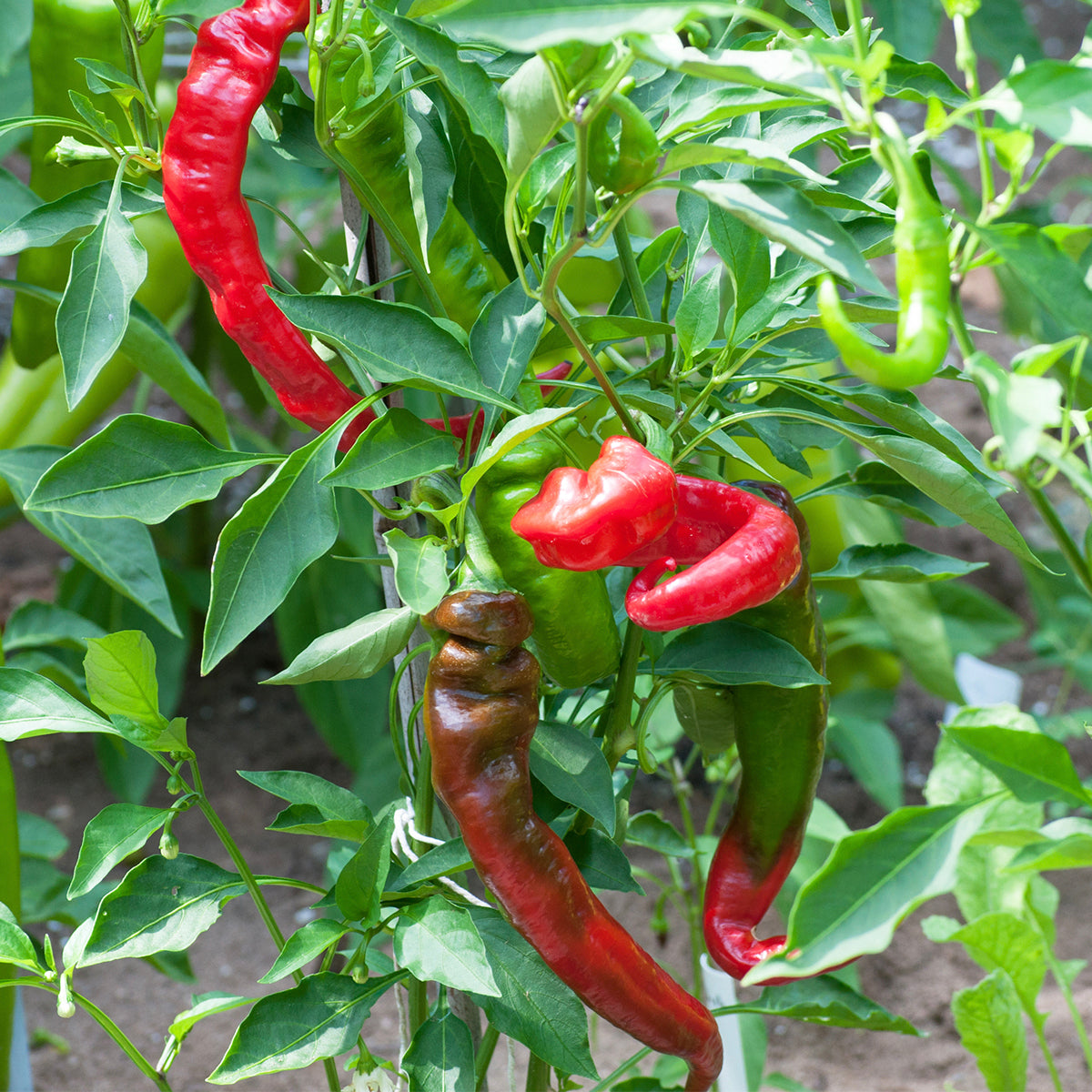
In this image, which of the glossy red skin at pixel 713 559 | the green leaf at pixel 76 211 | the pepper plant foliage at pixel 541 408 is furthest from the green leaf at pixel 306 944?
the green leaf at pixel 76 211

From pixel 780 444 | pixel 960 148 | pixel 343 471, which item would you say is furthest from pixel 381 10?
pixel 960 148

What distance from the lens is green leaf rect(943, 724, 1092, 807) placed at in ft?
1.26

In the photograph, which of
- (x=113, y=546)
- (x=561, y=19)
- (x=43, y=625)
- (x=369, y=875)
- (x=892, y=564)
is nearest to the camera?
(x=561, y=19)

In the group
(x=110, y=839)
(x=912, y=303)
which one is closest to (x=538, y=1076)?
(x=110, y=839)

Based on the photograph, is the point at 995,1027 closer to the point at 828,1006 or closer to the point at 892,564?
the point at 828,1006

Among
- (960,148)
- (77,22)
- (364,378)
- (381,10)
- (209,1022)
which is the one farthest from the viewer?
(960,148)

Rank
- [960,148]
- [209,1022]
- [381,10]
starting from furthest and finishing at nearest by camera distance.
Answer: [960,148] → [209,1022] → [381,10]

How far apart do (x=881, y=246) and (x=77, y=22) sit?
18.8 inches

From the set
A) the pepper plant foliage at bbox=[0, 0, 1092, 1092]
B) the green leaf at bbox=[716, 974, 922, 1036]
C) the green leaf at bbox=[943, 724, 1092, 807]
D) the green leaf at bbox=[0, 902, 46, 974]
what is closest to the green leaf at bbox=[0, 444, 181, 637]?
the pepper plant foliage at bbox=[0, 0, 1092, 1092]

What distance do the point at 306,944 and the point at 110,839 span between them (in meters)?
0.10

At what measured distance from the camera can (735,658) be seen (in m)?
0.53

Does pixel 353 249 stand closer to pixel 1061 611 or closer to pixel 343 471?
pixel 343 471

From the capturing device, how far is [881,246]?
0.50 m

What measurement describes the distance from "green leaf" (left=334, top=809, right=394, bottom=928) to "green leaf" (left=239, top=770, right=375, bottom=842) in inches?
0.9
